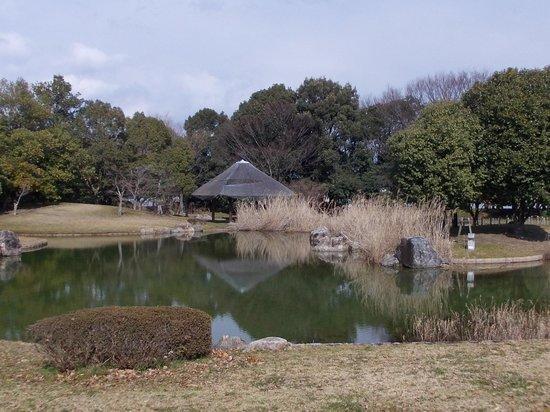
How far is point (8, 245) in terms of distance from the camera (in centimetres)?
1412

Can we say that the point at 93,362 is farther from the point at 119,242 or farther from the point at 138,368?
the point at 119,242

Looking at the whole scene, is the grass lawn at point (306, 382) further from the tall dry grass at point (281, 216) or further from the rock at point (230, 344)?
the tall dry grass at point (281, 216)

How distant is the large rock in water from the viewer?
11422 millimetres

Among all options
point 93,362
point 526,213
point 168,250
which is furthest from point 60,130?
point 93,362

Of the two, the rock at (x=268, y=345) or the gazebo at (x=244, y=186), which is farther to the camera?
the gazebo at (x=244, y=186)

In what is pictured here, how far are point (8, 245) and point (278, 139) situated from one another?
15.5 m

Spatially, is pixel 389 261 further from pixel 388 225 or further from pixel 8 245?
pixel 8 245

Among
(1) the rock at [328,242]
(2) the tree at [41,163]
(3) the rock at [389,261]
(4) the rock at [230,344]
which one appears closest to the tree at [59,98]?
(2) the tree at [41,163]

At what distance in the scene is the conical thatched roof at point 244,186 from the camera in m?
23.1

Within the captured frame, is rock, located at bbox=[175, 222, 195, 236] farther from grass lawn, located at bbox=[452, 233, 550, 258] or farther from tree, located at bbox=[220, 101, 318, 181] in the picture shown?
grass lawn, located at bbox=[452, 233, 550, 258]

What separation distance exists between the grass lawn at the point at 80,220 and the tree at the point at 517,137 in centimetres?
1142

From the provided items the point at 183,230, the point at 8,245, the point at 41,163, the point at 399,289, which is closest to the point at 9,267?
the point at 8,245

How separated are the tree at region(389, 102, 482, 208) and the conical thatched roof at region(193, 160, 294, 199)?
27.9 ft

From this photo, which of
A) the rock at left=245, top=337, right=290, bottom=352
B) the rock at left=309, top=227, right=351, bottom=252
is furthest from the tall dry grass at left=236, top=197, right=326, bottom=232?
the rock at left=245, top=337, right=290, bottom=352
